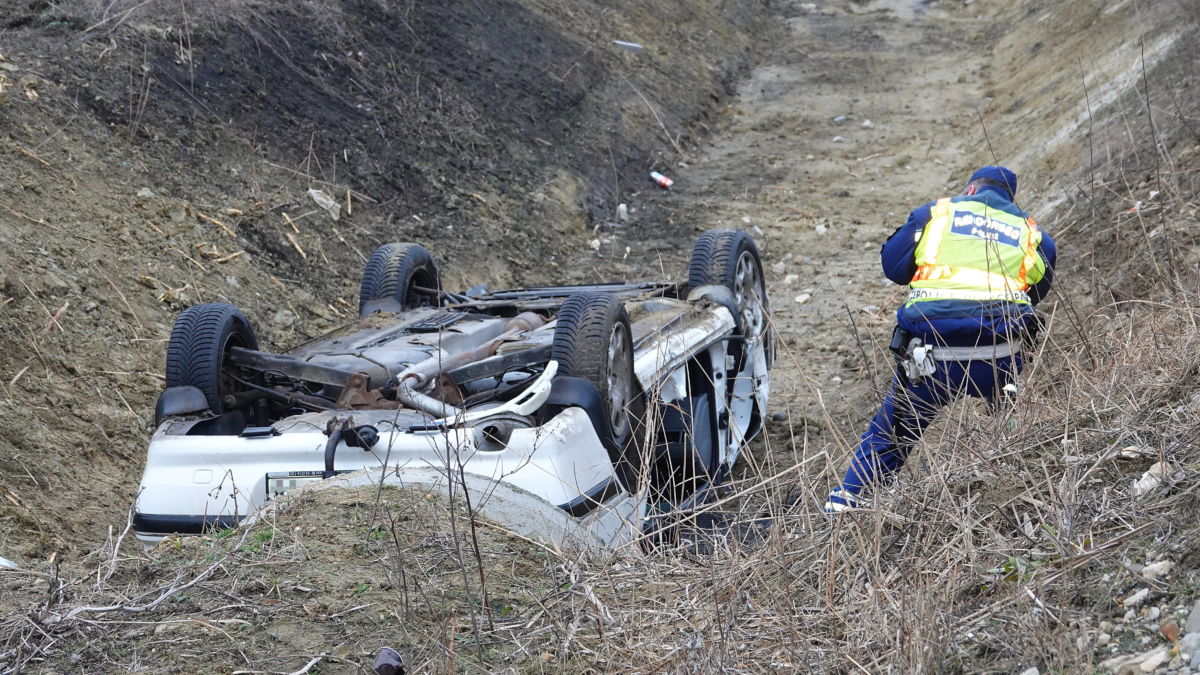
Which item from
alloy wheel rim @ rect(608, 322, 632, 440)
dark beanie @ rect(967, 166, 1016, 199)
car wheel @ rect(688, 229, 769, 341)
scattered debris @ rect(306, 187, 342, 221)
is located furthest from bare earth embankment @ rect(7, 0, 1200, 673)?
car wheel @ rect(688, 229, 769, 341)

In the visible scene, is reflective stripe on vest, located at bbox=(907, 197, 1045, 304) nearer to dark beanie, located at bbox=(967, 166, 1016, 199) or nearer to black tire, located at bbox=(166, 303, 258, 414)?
dark beanie, located at bbox=(967, 166, 1016, 199)

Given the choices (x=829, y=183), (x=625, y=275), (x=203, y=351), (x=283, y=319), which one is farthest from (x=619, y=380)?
(x=829, y=183)

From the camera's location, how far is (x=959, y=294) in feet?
16.4

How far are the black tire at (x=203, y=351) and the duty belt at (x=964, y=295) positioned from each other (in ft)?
9.91

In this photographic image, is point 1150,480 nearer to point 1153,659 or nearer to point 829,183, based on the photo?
point 1153,659

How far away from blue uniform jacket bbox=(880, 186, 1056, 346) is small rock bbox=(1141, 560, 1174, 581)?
188 cm

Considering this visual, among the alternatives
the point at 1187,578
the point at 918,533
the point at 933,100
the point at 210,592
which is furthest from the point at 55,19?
the point at 933,100

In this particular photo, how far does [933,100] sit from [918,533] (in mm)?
14254

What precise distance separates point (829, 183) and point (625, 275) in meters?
3.66

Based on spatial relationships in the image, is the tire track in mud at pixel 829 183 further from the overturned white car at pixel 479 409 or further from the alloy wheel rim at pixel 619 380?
the alloy wheel rim at pixel 619 380

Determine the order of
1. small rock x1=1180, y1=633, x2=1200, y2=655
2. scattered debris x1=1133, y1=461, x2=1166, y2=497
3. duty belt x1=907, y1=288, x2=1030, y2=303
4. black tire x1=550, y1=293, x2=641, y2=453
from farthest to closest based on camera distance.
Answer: duty belt x1=907, y1=288, x2=1030, y2=303
black tire x1=550, y1=293, x2=641, y2=453
scattered debris x1=1133, y1=461, x2=1166, y2=497
small rock x1=1180, y1=633, x2=1200, y2=655

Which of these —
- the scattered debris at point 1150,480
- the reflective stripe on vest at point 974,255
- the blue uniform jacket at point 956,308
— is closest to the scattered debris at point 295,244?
the blue uniform jacket at point 956,308

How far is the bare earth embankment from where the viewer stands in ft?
9.89

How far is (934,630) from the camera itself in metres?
2.65
